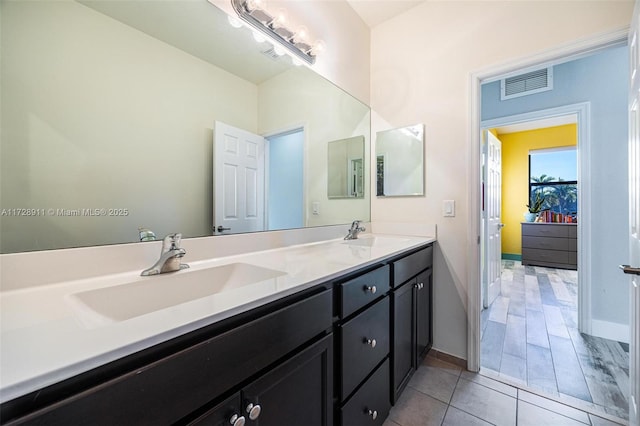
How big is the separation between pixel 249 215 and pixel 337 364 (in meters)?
0.77

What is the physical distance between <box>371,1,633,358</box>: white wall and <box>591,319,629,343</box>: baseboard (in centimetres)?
137

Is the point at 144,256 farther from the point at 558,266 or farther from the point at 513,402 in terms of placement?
the point at 558,266

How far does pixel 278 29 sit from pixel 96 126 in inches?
40.3

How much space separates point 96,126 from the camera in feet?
2.75

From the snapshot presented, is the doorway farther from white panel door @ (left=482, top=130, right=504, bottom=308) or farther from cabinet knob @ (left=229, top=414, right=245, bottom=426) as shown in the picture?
cabinet knob @ (left=229, top=414, right=245, bottom=426)

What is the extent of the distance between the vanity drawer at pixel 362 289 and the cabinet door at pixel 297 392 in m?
0.14

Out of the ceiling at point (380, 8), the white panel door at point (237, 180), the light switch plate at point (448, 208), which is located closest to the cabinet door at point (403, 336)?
the light switch plate at point (448, 208)

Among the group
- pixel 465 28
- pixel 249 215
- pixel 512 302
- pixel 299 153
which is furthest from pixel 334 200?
pixel 512 302

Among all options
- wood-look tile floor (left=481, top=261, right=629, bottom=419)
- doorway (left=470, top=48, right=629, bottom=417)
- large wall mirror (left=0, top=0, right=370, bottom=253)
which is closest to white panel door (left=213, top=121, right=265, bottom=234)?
large wall mirror (left=0, top=0, right=370, bottom=253)

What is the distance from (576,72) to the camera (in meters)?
2.49

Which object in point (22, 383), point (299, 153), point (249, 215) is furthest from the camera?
point (299, 153)

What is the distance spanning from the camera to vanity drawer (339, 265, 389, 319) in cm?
96

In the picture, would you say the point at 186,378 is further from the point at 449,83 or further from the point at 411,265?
the point at 449,83

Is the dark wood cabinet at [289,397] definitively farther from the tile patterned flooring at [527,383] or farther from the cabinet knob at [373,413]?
the tile patterned flooring at [527,383]
